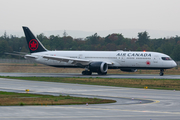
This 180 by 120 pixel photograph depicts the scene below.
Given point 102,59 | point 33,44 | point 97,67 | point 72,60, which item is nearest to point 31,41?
point 33,44

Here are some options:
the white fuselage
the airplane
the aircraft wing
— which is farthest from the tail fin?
the aircraft wing

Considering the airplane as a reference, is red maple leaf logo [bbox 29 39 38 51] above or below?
above

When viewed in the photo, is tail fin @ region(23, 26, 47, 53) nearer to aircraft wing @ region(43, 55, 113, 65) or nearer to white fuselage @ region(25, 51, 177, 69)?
white fuselage @ region(25, 51, 177, 69)

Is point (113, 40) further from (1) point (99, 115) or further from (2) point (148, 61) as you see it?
(1) point (99, 115)

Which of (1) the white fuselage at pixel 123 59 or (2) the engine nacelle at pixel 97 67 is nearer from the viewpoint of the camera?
(1) the white fuselage at pixel 123 59

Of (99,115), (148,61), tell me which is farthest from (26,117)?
(148,61)

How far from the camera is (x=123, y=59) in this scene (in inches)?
2012

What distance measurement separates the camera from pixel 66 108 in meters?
16.9

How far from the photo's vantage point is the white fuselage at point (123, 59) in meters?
49.3

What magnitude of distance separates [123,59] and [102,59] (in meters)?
3.95

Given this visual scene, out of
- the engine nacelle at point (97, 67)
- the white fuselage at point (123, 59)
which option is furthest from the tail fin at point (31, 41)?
the engine nacelle at point (97, 67)

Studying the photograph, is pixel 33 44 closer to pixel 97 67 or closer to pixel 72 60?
pixel 72 60

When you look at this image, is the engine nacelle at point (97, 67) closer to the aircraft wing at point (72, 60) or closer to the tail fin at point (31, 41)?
the aircraft wing at point (72, 60)

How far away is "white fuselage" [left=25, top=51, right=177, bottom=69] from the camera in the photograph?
4931 centimetres
